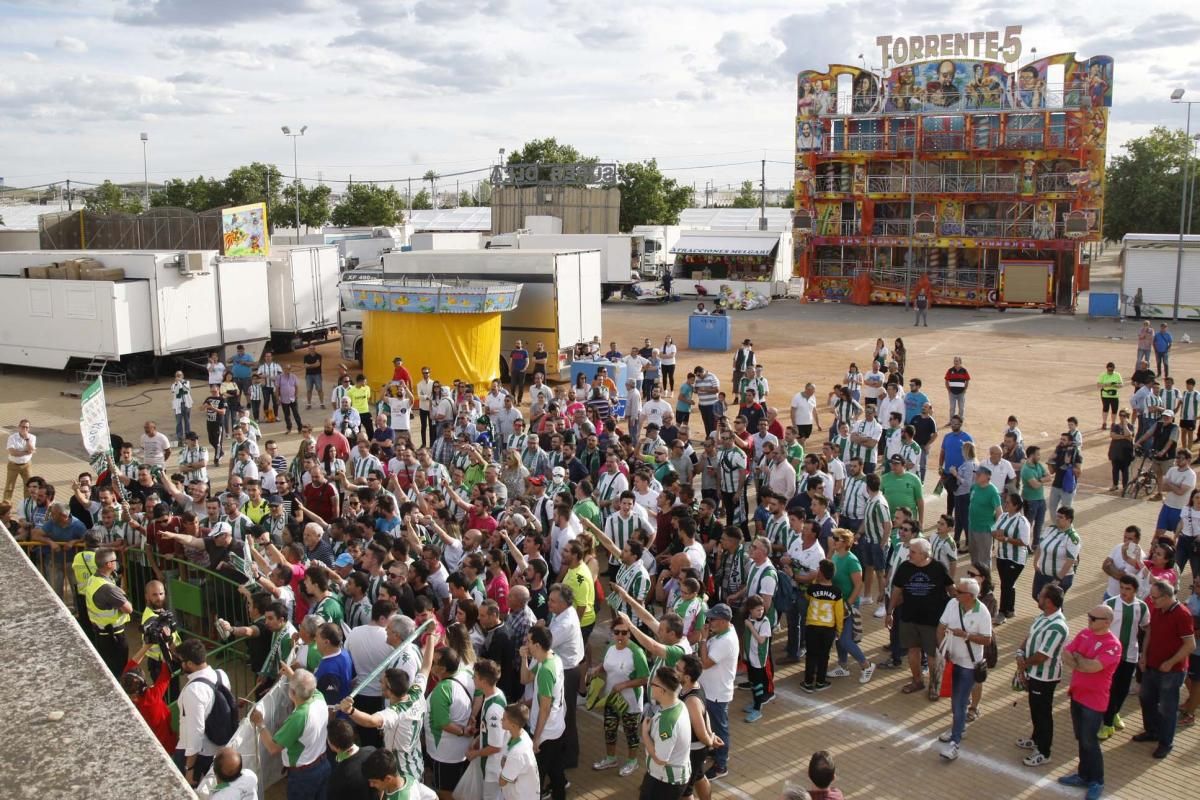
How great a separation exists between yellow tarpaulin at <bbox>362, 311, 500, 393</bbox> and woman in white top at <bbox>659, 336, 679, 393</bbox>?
3608mm

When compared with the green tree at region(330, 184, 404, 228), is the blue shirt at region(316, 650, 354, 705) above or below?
below

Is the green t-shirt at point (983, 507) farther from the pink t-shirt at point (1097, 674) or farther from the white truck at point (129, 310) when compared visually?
the white truck at point (129, 310)

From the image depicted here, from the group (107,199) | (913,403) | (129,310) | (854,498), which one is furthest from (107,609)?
(107,199)

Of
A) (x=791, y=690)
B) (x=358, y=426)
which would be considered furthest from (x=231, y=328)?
(x=791, y=690)

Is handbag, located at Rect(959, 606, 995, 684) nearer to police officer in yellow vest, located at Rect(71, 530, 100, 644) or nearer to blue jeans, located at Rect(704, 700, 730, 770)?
blue jeans, located at Rect(704, 700, 730, 770)

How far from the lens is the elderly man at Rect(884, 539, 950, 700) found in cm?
894

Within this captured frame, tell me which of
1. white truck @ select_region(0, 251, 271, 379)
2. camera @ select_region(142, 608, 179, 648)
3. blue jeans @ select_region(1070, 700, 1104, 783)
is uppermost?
white truck @ select_region(0, 251, 271, 379)

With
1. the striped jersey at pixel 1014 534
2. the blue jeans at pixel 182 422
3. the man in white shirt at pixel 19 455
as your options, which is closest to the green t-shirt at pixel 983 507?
the striped jersey at pixel 1014 534

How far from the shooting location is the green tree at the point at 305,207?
221 feet

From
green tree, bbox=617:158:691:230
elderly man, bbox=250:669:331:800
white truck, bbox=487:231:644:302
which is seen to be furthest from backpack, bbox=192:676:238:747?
green tree, bbox=617:158:691:230

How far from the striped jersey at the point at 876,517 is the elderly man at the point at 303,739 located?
6.25 metres

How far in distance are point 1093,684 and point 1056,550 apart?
243 cm

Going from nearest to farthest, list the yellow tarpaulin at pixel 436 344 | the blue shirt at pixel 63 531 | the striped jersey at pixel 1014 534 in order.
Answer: the striped jersey at pixel 1014 534 < the blue shirt at pixel 63 531 < the yellow tarpaulin at pixel 436 344

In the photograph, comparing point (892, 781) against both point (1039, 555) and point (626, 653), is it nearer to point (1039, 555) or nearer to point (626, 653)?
point (626, 653)
